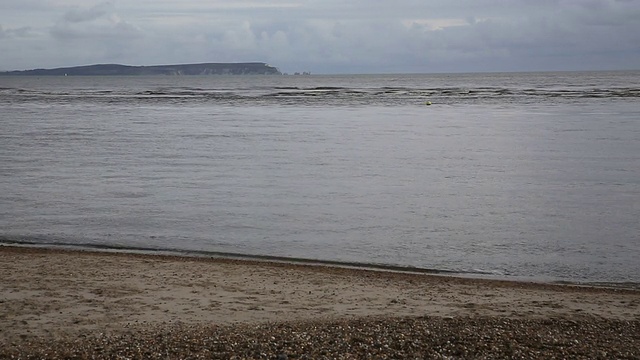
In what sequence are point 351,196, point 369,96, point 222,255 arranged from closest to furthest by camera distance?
point 222,255 < point 351,196 < point 369,96

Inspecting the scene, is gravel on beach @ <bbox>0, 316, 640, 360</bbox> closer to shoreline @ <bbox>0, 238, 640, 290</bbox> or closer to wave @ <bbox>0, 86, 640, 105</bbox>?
shoreline @ <bbox>0, 238, 640, 290</bbox>

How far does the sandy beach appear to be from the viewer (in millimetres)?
7113

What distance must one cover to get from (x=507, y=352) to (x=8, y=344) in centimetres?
487

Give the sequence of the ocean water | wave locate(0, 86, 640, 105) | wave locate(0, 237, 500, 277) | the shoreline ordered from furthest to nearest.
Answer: wave locate(0, 86, 640, 105) < the ocean water < wave locate(0, 237, 500, 277) < the shoreline

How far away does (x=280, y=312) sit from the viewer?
8.88 meters

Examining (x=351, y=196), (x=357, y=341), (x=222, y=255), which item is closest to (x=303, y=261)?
(x=222, y=255)

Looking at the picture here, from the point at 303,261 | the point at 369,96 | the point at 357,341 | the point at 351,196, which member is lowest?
the point at 303,261

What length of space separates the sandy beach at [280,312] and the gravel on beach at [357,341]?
0.04 ft

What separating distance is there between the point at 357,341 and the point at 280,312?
1.81 metres

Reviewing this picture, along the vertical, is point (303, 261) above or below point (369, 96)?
below

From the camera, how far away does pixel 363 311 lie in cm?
900

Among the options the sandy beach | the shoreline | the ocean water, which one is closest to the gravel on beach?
the sandy beach

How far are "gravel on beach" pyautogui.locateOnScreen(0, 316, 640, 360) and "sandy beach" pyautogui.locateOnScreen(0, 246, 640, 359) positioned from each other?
0.01 metres

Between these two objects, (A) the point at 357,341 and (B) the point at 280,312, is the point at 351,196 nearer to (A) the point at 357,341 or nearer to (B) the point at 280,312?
(B) the point at 280,312
